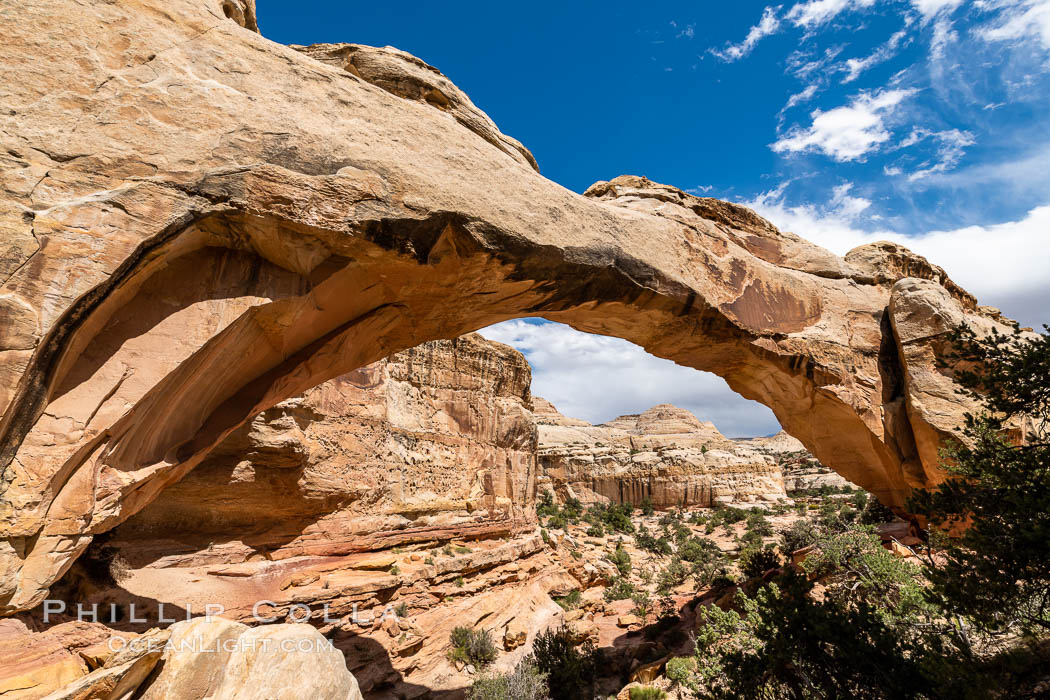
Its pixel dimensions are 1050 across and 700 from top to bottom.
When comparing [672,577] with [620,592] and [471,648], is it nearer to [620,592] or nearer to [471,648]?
[620,592]

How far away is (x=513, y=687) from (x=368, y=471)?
20.3 feet

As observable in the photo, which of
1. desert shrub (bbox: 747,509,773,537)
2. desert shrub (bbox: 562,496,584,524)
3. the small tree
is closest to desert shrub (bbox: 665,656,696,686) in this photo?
the small tree

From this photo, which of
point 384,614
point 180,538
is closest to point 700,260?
point 384,614

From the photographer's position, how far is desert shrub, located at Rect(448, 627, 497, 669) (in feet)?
40.0

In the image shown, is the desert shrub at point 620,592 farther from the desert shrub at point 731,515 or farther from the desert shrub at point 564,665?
the desert shrub at point 731,515

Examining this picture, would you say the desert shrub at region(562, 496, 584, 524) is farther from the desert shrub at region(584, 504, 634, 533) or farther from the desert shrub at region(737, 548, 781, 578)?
the desert shrub at region(737, 548, 781, 578)

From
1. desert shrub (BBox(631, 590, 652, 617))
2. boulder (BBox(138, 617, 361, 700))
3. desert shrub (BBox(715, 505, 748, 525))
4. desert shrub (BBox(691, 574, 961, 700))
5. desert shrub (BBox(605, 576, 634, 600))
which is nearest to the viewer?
boulder (BBox(138, 617, 361, 700))

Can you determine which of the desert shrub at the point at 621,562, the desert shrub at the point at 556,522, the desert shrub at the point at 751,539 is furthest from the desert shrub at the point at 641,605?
the desert shrub at the point at 751,539

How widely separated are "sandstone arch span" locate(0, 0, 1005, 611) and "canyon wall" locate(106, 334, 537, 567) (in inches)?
189

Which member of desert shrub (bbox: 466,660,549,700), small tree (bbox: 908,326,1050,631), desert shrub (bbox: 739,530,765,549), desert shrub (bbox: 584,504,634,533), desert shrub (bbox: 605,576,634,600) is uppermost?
small tree (bbox: 908,326,1050,631)

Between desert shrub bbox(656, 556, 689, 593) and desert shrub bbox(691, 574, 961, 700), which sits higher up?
desert shrub bbox(691, 574, 961, 700)

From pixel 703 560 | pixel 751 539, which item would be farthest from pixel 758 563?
pixel 751 539

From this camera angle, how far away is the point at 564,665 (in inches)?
465

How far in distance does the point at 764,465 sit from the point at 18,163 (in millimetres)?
49671
